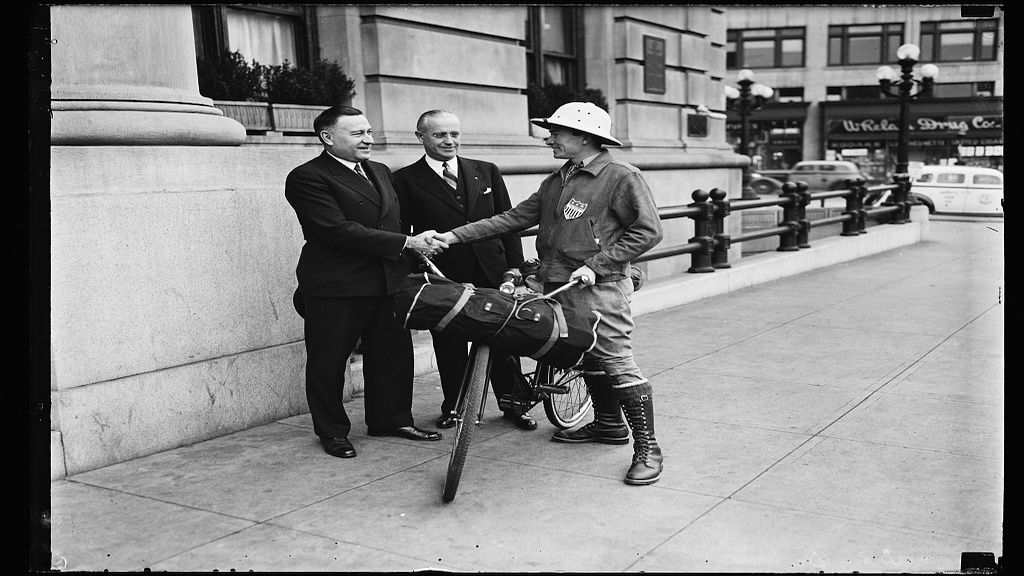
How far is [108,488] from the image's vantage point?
4918mm

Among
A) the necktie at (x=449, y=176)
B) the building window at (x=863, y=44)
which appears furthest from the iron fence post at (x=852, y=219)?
the building window at (x=863, y=44)

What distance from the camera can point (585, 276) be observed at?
490 cm

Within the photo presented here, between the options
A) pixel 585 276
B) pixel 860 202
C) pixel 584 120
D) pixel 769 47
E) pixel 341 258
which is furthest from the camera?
pixel 769 47

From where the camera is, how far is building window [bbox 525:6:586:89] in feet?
40.7

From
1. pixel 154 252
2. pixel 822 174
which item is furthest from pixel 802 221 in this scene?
pixel 822 174

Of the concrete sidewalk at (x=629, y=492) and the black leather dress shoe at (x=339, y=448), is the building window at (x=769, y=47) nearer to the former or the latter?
the concrete sidewalk at (x=629, y=492)

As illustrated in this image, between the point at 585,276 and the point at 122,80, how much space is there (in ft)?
9.77

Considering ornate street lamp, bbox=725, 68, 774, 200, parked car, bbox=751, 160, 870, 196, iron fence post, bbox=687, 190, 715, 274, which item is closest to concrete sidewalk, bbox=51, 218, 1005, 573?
iron fence post, bbox=687, 190, 715, 274

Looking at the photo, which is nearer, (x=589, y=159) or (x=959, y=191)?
(x=589, y=159)

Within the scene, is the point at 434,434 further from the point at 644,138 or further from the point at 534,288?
the point at 644,138

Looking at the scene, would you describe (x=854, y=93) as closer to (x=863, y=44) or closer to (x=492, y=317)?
(x=863, y=44)

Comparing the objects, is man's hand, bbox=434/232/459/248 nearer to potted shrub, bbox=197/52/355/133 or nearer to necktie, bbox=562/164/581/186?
necktie, bbox=562/164/581/186

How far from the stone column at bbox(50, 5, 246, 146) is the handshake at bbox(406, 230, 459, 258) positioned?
5.21 ft

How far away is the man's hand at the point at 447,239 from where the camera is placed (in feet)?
17.2
